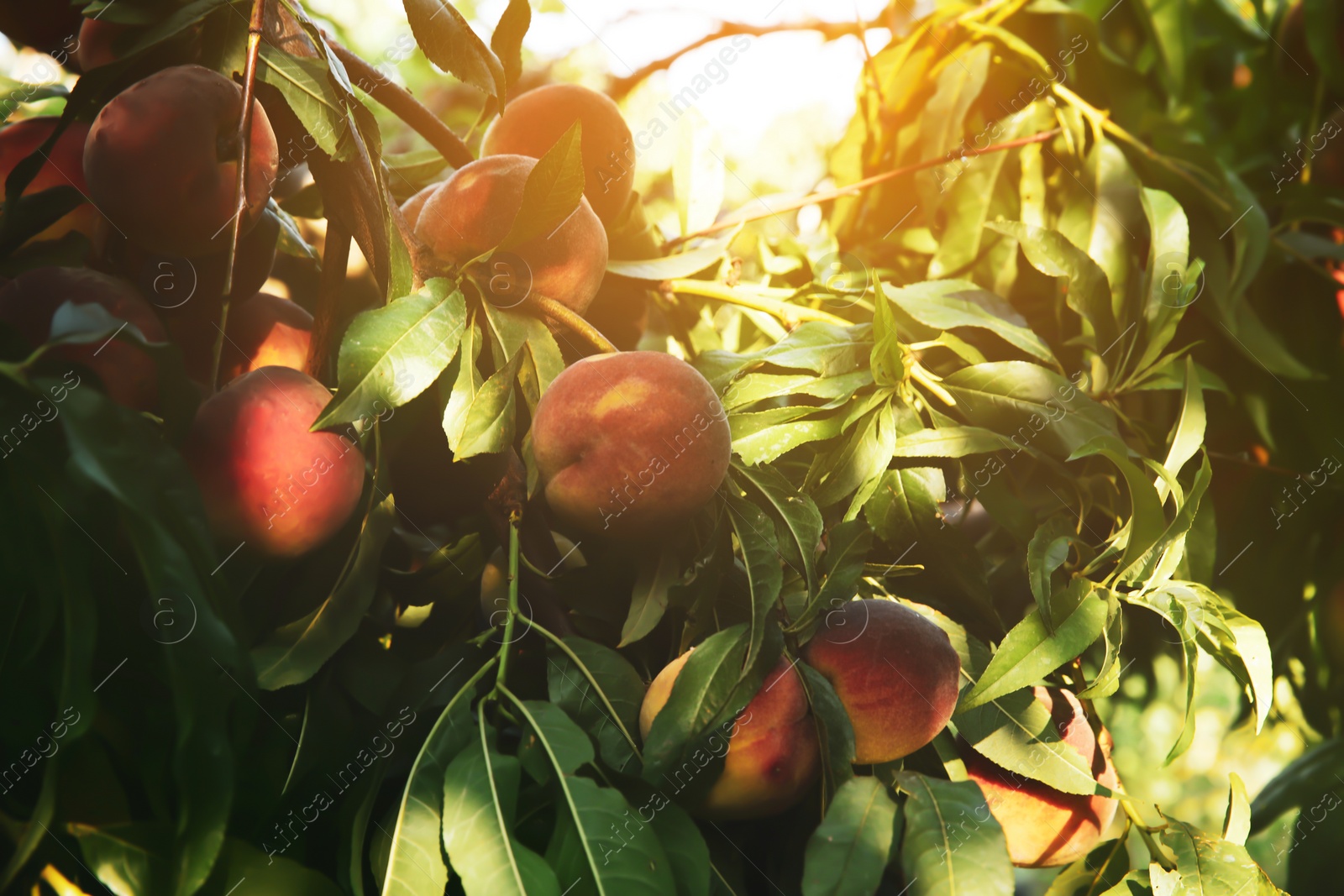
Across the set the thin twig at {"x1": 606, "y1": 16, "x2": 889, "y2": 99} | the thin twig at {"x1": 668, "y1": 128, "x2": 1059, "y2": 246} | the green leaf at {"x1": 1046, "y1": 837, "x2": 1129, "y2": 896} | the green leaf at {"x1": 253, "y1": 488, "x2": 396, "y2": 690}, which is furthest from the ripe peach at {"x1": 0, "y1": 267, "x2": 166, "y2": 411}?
the thin twig at {"x1": 606, "y1": 16, "x2": 889, "y2": 99}

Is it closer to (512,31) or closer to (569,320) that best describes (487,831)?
(569,320)

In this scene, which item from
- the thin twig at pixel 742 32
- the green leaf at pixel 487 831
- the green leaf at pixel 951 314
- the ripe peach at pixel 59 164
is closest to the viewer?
the green leaf at pixel 487 831

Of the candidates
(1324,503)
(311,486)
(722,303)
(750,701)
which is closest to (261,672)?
(311,486)

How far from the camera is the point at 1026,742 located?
1.74 feet

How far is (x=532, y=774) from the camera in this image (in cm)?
44

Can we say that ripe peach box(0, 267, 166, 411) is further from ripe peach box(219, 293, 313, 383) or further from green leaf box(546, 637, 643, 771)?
green leaf box(546, 637, 643, 771)

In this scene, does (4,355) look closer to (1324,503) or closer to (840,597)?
(840,597)

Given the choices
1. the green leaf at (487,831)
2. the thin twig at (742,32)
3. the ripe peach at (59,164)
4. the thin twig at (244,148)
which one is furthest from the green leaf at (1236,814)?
the thin twig at (742,32)

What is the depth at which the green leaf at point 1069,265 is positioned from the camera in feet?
2.26

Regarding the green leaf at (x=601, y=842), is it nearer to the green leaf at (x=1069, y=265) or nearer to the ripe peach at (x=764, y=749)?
the ripe peach at (x=764, y=749)

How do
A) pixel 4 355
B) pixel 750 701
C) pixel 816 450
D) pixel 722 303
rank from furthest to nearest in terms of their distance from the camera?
pixel 722 303 → pixel 816 450 → pixel 750 701 → pixel 4 355

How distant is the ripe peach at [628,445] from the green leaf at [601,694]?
0.23 ft

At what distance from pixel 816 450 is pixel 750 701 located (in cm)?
19

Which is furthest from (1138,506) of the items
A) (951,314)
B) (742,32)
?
(742,32)
